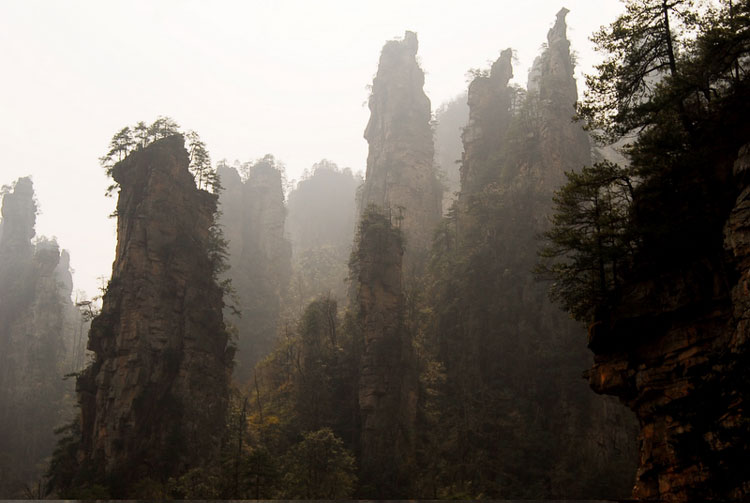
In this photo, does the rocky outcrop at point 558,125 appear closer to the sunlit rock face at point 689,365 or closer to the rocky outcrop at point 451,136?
the rocky outcrop at point 451,136

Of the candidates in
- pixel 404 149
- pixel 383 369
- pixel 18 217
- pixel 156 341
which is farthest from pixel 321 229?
pixel 156 341

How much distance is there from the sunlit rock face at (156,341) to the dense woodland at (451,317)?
17 cm

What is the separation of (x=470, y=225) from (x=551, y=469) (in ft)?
90.0

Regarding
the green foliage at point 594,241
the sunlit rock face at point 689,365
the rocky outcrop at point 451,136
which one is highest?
the rocky outcrop at point 451,136

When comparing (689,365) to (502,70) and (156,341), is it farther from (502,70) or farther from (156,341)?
(502,70)

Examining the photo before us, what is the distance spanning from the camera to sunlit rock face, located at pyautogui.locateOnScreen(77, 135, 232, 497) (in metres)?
41.8

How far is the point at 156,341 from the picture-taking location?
45031 mm

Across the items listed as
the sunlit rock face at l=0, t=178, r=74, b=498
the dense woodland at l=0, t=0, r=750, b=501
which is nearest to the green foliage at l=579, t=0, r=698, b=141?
the dense woodland at l=0, t=0, r=750, b=501

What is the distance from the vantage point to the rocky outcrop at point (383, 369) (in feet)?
150

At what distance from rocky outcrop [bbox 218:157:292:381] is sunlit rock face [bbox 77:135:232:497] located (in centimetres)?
2608

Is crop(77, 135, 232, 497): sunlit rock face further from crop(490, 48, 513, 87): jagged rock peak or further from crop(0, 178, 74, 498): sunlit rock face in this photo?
crop(490, 48, 513, 87): jagged rock peak

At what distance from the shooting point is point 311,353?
186 feet

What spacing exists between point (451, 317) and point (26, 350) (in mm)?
56095

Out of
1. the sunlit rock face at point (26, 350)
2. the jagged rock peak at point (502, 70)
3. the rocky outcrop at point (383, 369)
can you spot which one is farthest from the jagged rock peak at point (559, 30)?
the sunlit rock face at point (26, 350)
